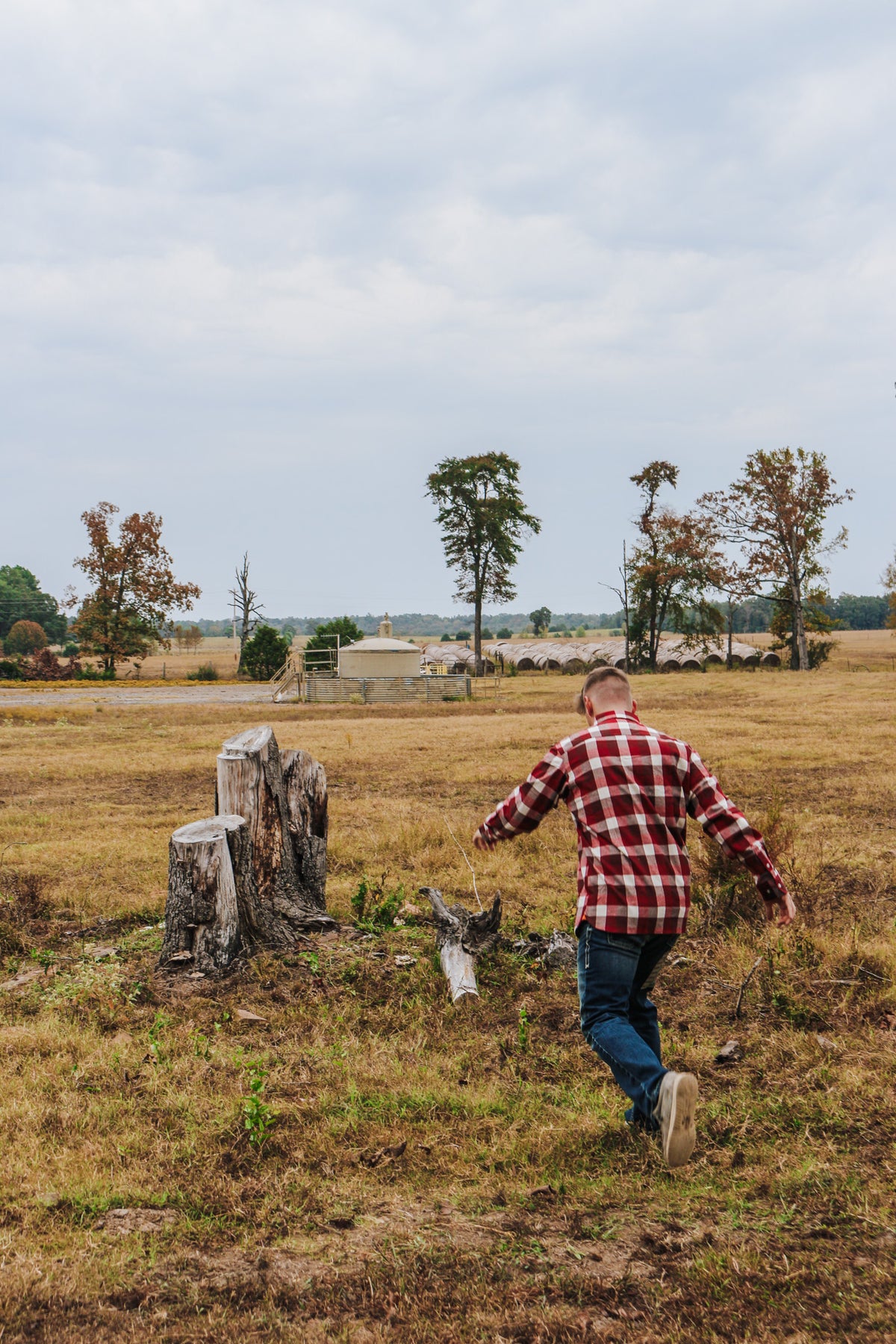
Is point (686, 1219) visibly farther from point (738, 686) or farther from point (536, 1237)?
point (738, 686)

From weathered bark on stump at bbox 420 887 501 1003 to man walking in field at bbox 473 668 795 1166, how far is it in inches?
75.9

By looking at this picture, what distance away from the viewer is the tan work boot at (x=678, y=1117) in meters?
3.18

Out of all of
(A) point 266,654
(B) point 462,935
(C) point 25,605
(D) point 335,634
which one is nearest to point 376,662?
(D) point 335,634

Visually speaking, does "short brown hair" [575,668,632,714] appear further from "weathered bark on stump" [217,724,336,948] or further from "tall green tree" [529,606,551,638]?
"tall green tree" [529,606,551,638]

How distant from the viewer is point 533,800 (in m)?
3.79

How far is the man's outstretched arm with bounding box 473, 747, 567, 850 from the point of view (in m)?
3.74

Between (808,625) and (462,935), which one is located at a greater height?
(808,625)

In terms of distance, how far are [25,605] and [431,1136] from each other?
354ft

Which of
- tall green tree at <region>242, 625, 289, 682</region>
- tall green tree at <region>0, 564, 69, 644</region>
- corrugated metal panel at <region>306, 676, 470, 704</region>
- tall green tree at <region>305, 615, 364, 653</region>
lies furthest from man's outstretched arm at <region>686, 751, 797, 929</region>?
tall green tree at <region>0, 564, 69, 644</region>

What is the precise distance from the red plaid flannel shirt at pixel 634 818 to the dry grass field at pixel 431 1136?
101 centimetres

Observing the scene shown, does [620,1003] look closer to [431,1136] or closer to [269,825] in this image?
[431,1136]

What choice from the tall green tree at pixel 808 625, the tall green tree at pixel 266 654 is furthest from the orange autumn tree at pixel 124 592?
the tall green tree at pixel 808 625

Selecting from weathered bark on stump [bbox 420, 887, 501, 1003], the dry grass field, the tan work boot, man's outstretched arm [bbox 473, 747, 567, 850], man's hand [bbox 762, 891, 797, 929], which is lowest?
the dry grass field

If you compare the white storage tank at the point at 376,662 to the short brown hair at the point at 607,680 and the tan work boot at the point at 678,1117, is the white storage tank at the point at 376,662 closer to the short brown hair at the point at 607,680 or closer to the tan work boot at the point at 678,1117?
the short brown hair at the point at 607,680
